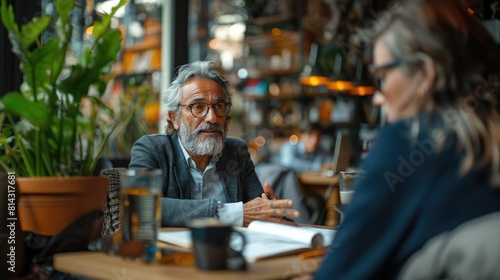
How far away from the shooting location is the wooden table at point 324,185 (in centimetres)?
460

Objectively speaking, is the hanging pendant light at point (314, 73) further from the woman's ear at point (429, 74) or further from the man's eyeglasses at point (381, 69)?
the woman's ear at point (429, 74)

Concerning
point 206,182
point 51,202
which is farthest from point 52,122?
point 206,182

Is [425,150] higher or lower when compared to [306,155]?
higher

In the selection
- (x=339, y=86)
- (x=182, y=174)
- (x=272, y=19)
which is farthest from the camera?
(x=272, y=19)

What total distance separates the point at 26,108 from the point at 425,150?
1.27 m

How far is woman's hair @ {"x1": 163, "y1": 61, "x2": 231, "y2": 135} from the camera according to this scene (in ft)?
7.65

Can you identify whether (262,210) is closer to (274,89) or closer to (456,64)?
(456,64)

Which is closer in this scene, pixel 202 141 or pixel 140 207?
pixel 140 207

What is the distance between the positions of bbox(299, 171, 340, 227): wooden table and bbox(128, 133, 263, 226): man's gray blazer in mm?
2096

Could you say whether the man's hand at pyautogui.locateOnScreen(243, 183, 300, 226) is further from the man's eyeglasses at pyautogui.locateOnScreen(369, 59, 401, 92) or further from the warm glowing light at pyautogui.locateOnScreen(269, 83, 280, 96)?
the warm glowing light at pyautogui.locateOnScreen(269, 83, 280, 96)

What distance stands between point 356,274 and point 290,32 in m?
7.05

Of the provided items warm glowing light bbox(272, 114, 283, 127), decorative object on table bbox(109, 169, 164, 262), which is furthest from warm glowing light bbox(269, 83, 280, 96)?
decorative object on table bbox(109, 169, 164, 262)

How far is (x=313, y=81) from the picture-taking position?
743 centimetres

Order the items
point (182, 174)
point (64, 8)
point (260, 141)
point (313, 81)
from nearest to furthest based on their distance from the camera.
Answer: point (64, 8), point (182, 174), point (313, 81), point (260, 141)
